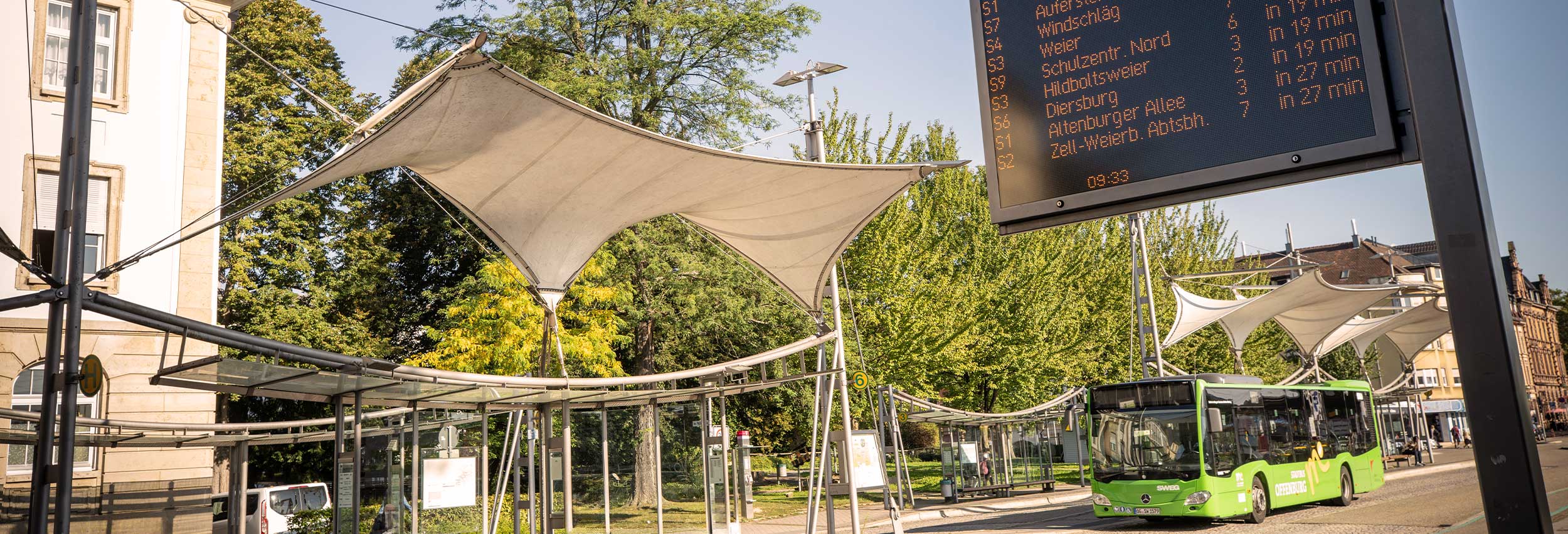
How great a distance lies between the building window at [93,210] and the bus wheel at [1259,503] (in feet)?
67.7

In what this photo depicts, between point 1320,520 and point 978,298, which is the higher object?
point 978,298

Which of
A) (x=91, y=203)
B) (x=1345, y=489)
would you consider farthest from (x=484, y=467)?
(x=1345, y=489)

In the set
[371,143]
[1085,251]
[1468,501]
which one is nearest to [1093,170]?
[371,143]

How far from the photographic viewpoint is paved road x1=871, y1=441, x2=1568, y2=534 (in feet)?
54.1

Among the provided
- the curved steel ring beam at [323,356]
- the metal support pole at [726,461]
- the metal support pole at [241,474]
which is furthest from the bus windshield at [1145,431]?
the metal support pole at [241,474]

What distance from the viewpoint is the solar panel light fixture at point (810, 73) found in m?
16.3

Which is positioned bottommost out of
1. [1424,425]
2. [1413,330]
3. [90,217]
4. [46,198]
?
[1424,425]

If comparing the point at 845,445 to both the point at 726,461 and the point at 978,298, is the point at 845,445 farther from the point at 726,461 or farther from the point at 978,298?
the point at 978,298

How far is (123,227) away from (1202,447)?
1956cm

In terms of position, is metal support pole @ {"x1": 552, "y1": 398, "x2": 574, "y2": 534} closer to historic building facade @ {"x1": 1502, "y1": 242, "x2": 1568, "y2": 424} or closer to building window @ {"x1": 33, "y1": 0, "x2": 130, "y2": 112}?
historic building facade @ {"x1": 1502, "y1": 242, "x2": 1568, "y2": 424}

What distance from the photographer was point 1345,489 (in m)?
22.2

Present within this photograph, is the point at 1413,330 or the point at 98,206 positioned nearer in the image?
the point at 98,206

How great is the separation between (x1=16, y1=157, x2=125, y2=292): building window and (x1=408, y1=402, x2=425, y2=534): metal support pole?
9575mm

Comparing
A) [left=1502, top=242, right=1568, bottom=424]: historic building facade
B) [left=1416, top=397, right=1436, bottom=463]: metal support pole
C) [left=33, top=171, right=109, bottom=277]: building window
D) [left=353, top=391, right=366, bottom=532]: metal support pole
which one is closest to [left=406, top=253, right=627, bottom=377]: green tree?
[left=33, top=171, right=109, bottom=277]: building window
